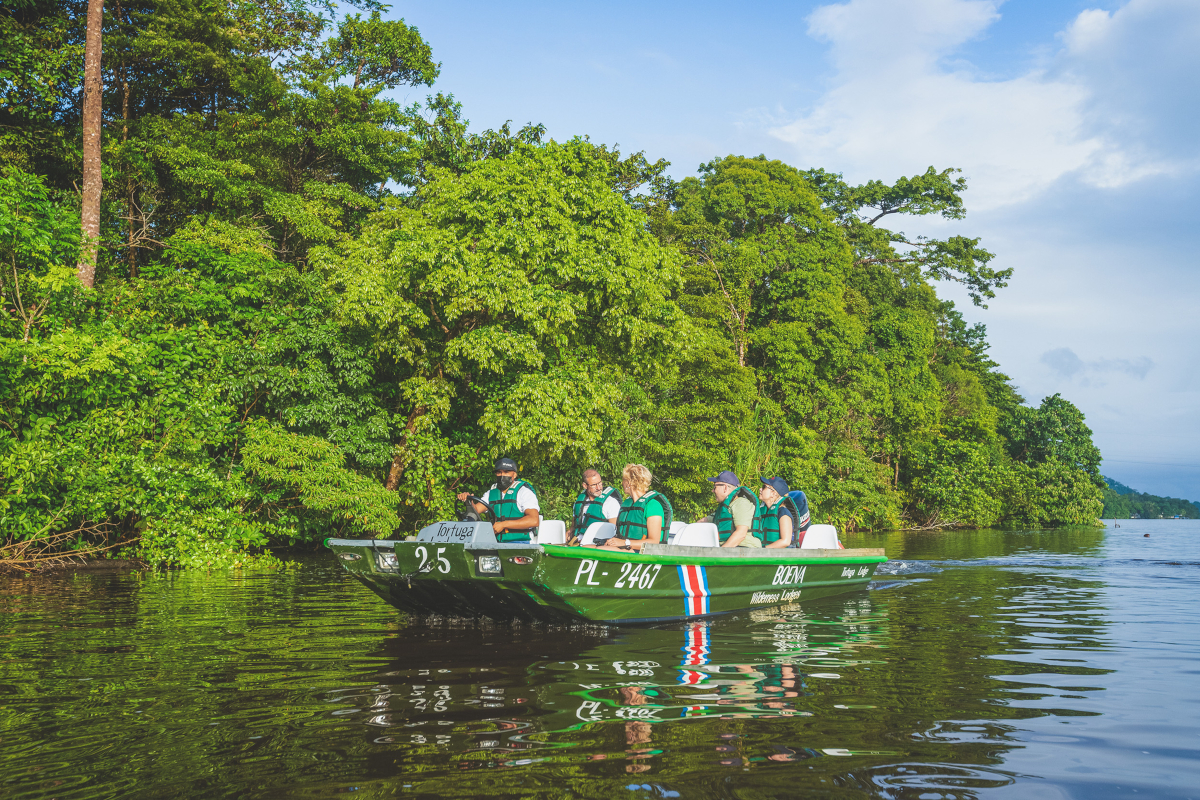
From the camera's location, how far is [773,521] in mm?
10711

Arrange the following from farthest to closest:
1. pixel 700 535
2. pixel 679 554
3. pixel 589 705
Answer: pixel 700 535 < pixel 679 554 < pixel 589 705

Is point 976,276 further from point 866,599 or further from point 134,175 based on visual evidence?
point 134,175

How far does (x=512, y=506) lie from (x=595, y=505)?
3.51ft

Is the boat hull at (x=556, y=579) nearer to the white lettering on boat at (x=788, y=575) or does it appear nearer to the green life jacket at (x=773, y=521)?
the white lettering on boat at (x=788, y=575)

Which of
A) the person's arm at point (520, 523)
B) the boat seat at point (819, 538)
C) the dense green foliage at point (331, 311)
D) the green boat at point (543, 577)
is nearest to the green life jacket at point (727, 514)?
the green boat at point (543, 577)

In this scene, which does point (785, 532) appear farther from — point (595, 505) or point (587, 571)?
point (587, 571)

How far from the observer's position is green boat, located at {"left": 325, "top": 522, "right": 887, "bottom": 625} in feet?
24.0

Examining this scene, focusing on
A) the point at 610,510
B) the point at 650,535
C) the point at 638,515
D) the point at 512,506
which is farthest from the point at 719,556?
the point at 512,506

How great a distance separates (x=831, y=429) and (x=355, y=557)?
88.3 feet

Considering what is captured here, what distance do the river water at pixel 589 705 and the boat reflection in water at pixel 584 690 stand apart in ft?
0.09

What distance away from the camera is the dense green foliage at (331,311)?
13.8m

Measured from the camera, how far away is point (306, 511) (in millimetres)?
17516

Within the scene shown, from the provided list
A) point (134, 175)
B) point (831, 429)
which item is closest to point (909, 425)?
point (831, 429)

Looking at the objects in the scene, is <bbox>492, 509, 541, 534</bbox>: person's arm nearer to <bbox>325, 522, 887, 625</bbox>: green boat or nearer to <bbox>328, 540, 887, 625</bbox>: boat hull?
<bbox>325, 522, 887, 625</bbox>: green boat
